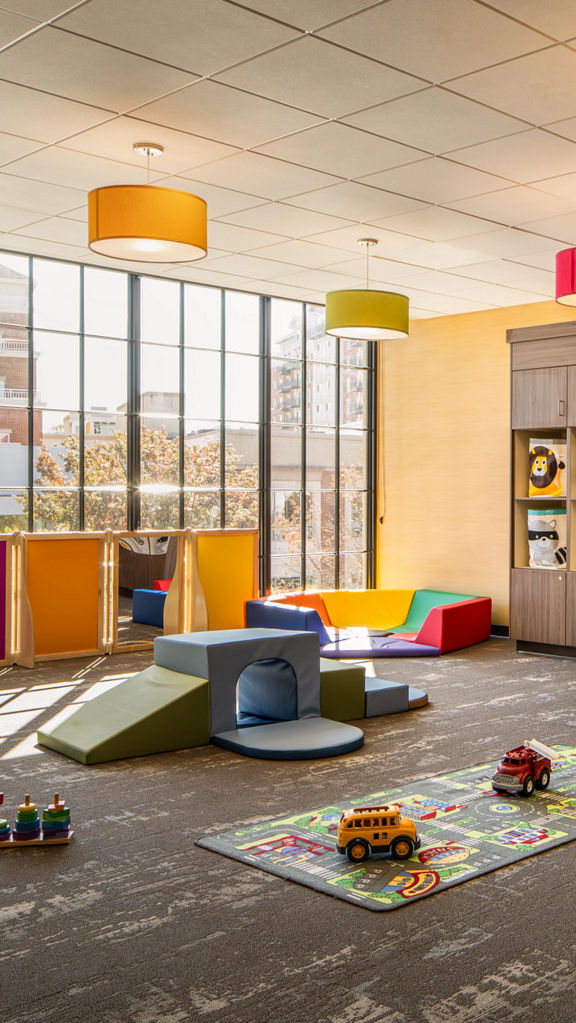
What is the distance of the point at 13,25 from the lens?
187 inches

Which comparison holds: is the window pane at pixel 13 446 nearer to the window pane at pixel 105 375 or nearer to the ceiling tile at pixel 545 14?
the window pane at pixel 105 375

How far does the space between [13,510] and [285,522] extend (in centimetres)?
347

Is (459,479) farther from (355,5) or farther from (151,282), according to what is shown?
(355,5)

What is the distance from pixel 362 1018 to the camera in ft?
10.0

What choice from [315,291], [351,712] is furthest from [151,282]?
[351,712]

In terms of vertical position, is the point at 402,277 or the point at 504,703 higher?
the point at 402,277

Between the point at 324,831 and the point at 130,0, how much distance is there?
3936 mm

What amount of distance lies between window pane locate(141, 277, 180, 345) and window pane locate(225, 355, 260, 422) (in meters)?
0.77

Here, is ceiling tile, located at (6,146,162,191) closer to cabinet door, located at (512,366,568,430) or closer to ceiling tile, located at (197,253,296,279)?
ceiling tile, located at (197,253,296,279)

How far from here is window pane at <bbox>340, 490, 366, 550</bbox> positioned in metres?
12.5

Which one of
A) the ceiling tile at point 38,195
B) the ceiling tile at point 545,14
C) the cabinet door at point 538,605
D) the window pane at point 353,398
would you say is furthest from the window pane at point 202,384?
the ceiling tile at point 545,14

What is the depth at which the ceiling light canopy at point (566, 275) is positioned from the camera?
24.9 feet

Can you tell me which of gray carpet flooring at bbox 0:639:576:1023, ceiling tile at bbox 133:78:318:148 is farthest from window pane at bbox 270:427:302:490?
gray carpet flooring at bbox 0:639:576:1023

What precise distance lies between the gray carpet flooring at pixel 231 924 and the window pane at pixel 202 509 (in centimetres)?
499
